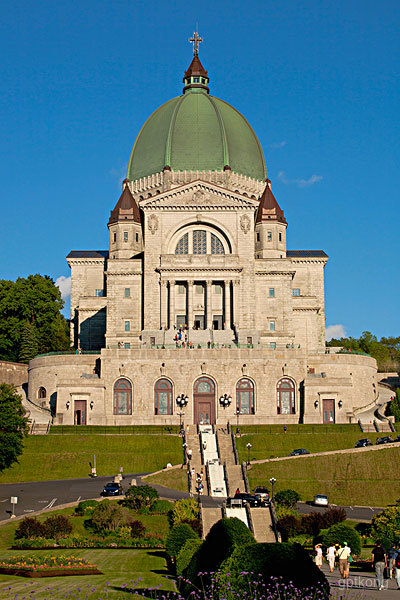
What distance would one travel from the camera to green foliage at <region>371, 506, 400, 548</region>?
119ft

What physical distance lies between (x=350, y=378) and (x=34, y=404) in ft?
104

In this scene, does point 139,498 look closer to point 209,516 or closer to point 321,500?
point 209,516

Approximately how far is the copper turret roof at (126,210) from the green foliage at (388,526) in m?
64.4

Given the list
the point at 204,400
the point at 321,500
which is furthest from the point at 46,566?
the point at 204,400

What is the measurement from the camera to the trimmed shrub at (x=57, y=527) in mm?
41312

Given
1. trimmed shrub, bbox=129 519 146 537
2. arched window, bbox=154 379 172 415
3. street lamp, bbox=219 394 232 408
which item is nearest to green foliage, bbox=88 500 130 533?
trimmed shrub, bbox=129 519 146 537

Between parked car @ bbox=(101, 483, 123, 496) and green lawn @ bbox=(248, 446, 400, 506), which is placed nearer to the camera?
parked car @ bbox=(101, 483, 123, 496)

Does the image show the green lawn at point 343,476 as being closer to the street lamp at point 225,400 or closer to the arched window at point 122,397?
the street lamp at point 225,400

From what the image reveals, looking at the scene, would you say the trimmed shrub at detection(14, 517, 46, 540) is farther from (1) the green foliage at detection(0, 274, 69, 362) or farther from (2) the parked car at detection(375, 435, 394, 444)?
(1) the green foliage at detection(0, 274, 69, 362)

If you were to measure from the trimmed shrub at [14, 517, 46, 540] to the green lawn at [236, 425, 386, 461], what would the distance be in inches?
994

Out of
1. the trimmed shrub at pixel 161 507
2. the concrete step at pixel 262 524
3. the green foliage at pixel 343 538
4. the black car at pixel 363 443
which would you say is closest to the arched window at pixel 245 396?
the black car at pixel 363 443

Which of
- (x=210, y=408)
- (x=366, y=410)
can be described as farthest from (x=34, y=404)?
(x=366, y=410)

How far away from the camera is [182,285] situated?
299 ft

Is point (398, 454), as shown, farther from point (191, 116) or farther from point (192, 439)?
point (191, 116)
